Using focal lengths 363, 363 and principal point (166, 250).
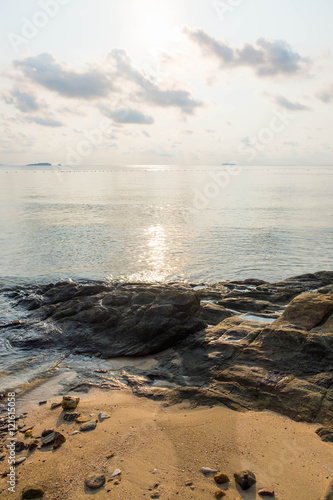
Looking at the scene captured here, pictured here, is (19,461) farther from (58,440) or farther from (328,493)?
(328,493)

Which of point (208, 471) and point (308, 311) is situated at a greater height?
point (308, 311)

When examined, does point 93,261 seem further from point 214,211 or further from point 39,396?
point 214,211

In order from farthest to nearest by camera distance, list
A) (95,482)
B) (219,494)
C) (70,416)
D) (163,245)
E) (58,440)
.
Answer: (163,245), (70,416), (58,440), (95,482), (219,494)

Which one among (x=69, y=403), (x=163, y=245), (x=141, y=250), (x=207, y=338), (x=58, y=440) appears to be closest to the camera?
(x=58, y=440)

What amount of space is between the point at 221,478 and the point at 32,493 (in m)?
3.25

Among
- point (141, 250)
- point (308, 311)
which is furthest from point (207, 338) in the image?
point (141, 250)

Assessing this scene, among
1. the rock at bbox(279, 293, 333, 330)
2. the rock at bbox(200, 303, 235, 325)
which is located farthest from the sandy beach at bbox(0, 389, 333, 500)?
the rock at bbox(200, 303, 235, 325)

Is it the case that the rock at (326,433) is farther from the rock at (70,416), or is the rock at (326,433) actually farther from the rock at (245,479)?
the rock at (70,416)

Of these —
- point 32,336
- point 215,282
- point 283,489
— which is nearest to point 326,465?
point 283,489

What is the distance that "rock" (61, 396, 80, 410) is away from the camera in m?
8.85

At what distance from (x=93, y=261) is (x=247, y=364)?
17.7 metres

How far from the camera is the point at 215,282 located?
21.3 meters

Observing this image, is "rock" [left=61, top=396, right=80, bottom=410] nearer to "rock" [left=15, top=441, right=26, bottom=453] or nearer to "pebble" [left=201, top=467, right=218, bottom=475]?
"rock" [left=15, top=441, right=26, bottom=453]

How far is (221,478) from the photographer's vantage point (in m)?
6.39
